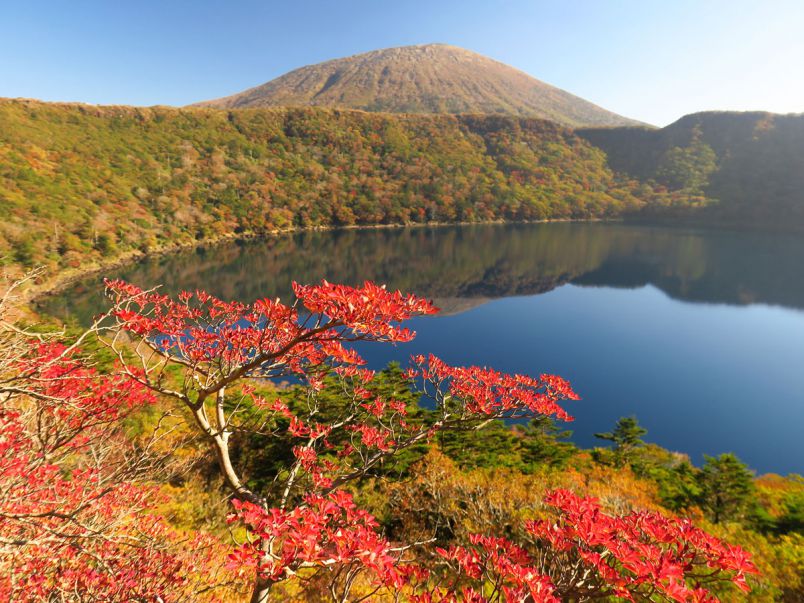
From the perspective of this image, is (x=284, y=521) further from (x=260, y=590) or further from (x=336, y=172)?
(x=336, y=172)

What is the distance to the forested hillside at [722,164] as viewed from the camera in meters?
120

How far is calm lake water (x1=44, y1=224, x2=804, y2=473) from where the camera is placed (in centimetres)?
2658

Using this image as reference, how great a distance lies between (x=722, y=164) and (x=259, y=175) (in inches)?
7046

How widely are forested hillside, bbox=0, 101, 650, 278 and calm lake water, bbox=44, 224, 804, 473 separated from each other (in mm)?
14073

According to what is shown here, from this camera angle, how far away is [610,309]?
49312mm

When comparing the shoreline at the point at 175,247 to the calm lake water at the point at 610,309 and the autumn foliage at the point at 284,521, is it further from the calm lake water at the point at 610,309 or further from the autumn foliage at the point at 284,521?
the autumn foliage at the point at 284,521

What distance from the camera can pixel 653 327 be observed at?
43.0m

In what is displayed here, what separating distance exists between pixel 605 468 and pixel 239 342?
51.9 ft

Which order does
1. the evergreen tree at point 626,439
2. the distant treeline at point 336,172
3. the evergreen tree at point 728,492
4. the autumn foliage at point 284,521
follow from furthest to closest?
the distant treeline at point 336,172 → the evergreen tree at point 626,439 → the evergreen tree at point 728,492 → the autumn foliage at point 284,521

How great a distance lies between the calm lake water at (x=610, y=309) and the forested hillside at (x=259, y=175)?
1407 centimetres

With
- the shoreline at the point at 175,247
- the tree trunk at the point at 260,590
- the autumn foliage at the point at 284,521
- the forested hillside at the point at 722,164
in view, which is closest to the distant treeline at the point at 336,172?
the forested hillside at the point at 722,164

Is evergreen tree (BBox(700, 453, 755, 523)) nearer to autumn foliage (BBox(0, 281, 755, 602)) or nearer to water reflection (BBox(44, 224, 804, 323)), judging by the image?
autumn foliage (BBox(0, 281, 755, 602))

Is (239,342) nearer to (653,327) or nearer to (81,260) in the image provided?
(653,327)

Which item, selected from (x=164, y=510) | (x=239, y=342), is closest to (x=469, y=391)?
(x=239, y=342)
